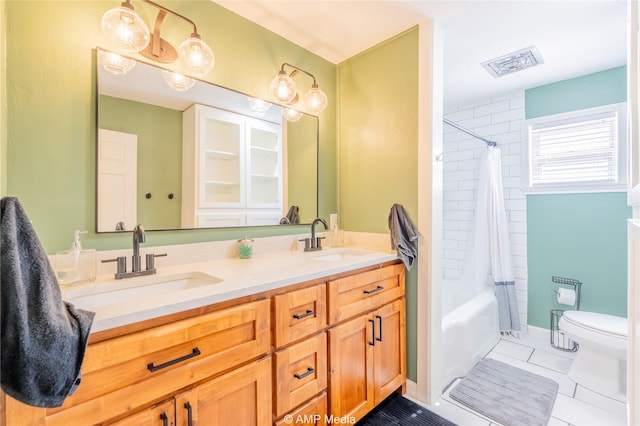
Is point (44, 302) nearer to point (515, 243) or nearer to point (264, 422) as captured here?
point (264, 422)

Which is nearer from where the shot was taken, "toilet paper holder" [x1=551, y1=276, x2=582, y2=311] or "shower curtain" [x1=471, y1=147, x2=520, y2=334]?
"toilet paper holder" [x1=551, y1=276, x2=582, y2=311]

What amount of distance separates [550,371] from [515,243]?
1099 mm

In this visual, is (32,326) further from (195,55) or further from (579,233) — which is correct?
(579,233)

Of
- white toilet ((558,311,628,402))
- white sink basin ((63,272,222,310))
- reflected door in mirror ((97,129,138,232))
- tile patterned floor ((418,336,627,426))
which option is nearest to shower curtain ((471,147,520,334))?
tile patterned floor ((418,336,627,426))

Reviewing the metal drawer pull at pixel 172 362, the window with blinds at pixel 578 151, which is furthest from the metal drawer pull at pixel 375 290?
the window with blinds at pixel 578 151

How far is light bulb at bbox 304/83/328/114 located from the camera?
1952 millimetres

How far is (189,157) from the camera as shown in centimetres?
150

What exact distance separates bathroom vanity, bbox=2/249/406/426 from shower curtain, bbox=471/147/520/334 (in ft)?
4.59

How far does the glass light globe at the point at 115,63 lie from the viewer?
4.07 feet

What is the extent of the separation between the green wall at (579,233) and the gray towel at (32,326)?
10.6 feet

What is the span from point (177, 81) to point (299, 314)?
4.20 feet

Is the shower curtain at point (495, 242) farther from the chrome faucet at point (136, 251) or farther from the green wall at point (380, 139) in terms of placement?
the chrome faucet at point (136, 251)

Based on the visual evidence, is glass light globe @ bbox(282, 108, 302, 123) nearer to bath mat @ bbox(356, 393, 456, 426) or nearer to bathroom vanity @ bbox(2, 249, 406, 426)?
bathroom vanity @ bbox(2, 249, 406, 426)

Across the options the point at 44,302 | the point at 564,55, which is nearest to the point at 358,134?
the point at 564,55
